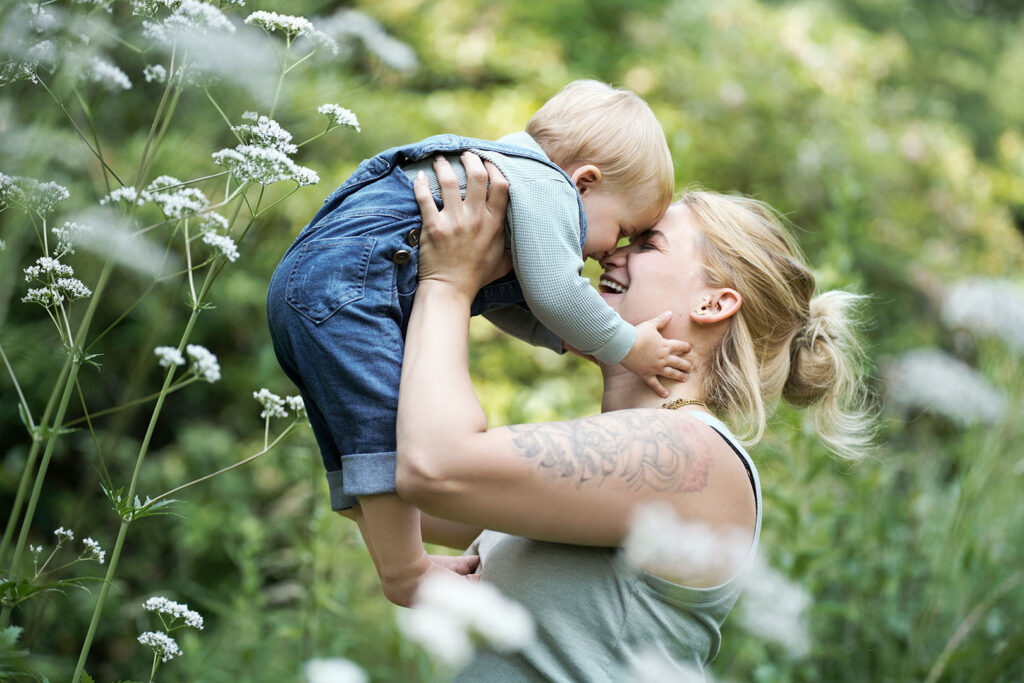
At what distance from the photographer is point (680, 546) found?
47.1 inches

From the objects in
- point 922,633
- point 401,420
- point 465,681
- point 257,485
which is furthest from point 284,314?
point 257,485

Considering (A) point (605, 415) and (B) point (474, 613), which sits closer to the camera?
(B) point (474, 613)

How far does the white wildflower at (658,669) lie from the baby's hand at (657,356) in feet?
1.65

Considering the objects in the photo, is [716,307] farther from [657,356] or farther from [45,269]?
[45,269]

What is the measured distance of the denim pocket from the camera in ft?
4.38

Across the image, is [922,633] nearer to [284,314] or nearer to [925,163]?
[284,314]

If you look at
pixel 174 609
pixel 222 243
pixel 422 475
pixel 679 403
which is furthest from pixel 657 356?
pixel 174 609

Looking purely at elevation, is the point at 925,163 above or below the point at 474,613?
below

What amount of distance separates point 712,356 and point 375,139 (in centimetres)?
266

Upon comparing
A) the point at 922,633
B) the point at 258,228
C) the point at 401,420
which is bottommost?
the point at 922,633

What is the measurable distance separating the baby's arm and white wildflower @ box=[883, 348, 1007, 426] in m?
1.73

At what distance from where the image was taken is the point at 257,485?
357cm

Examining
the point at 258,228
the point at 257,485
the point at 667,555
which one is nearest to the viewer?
the point at 667,555

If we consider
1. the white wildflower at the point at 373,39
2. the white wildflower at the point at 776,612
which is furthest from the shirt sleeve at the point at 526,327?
the white wildflower at the point at 373,39
